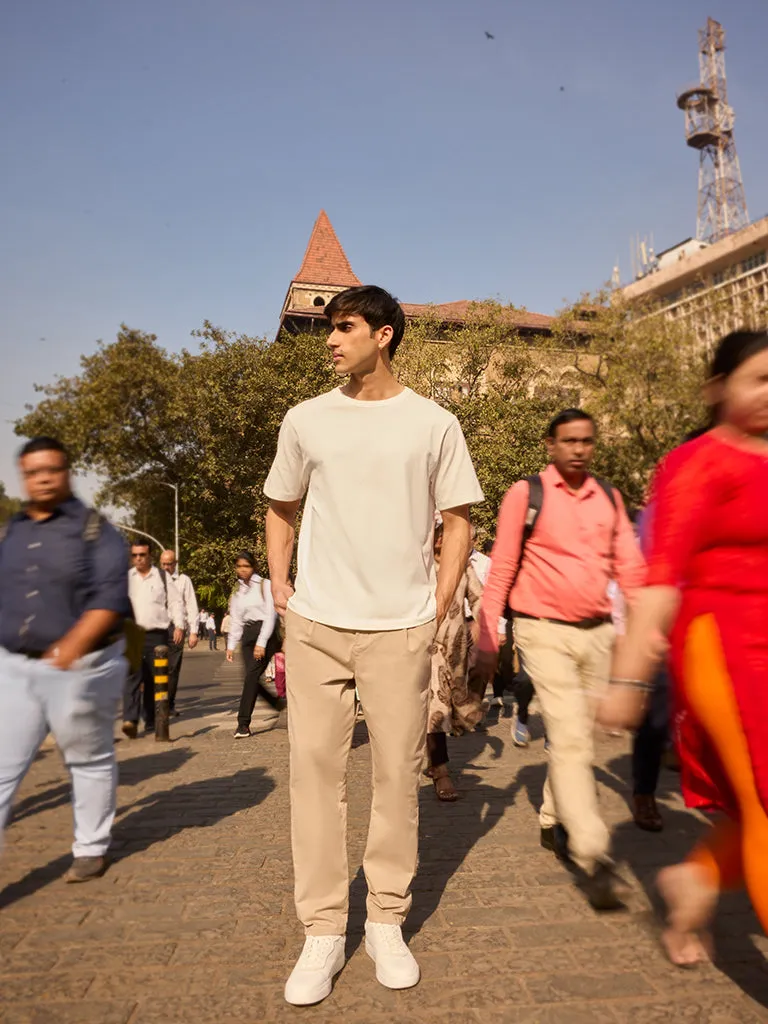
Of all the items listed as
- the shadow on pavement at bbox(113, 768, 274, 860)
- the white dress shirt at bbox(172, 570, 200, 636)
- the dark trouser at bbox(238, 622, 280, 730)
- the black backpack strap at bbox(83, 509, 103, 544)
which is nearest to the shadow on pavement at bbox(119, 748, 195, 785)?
the shadow on pavement at bbox(113, 768, 274, 860)

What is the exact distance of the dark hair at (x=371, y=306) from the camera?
3293 mm

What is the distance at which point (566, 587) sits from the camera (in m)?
4.12

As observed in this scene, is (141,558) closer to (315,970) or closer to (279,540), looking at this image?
(279,540)

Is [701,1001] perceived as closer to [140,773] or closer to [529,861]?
[529,861]

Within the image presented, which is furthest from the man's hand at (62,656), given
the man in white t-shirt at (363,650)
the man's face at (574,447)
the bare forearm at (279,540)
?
the man's face at (574,447)

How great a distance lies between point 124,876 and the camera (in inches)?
171

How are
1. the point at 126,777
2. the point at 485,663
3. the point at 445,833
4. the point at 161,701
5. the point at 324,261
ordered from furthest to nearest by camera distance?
the point at 324,261, the point at 161,701, the point at 126,777, the point at 445,833, the point at 485,663

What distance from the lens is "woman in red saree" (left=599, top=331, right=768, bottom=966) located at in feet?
7.83

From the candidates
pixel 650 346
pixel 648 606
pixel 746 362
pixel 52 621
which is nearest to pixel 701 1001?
pixel 648 606

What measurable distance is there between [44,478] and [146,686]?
5.89 metres

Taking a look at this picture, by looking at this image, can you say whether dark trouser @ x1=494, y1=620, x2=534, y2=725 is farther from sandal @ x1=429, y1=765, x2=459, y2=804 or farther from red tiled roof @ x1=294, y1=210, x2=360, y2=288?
red tiled roof @ x1=294, y1=210, x2=360, y2=288

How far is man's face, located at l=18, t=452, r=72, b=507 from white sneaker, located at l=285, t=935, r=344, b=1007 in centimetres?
232

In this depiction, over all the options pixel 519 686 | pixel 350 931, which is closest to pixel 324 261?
pixel 519 686

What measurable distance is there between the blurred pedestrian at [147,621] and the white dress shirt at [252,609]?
2.49 feet
